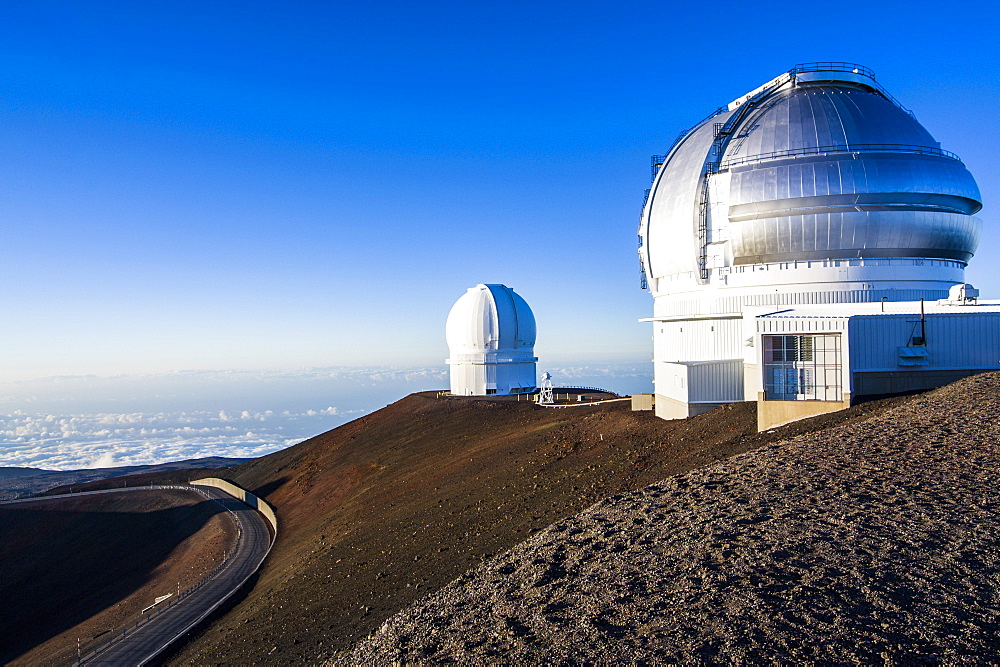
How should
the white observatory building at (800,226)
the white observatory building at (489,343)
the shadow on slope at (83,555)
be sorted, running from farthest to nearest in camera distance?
the white observatory building at (489,343)
the white observatory building at (800,226)
the shadow on slope at (83,555)

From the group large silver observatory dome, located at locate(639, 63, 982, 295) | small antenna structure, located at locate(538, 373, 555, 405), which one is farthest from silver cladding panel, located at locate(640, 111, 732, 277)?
small antenna structure, located at locate(538, 373, 555, 405)

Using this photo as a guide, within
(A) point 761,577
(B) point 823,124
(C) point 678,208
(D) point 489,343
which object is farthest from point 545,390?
(A) point 761,577

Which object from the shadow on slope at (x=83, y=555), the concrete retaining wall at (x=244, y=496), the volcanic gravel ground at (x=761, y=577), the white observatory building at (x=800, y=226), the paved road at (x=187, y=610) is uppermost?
Answer: the white observatory building at (x=800, y=226)

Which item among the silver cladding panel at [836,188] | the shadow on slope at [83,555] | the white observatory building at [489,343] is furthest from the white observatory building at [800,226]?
the shadow on slope at [83,555]

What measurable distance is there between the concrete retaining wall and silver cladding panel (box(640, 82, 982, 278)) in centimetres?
1881

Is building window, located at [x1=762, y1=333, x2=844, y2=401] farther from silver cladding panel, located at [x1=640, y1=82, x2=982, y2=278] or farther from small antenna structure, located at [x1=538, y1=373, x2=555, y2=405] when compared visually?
small antenna structure, located at [x1=538, y1=373, x2=555, y2=405]

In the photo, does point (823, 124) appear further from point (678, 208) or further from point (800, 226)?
point (678, 208)

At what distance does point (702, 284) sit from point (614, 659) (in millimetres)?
19222

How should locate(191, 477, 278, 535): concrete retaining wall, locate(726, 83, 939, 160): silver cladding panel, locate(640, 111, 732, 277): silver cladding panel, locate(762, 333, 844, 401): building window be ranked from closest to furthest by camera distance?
locate(762, 333, 844, 401): building window
locate(726, 83, 939, 160): silver cladding panel
locate(640, 111, 732, 277): silver cladding panel
locate(191, 477, 278, 535): concrete retaining wall

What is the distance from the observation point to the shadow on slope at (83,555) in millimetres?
20156

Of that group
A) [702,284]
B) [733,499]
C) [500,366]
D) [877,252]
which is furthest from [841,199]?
[500,366]

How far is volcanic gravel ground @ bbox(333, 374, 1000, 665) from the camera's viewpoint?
19.1ft

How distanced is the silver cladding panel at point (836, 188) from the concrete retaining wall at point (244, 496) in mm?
18805

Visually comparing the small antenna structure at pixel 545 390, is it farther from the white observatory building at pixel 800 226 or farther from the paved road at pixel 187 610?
the paved road at pixel 187 610
